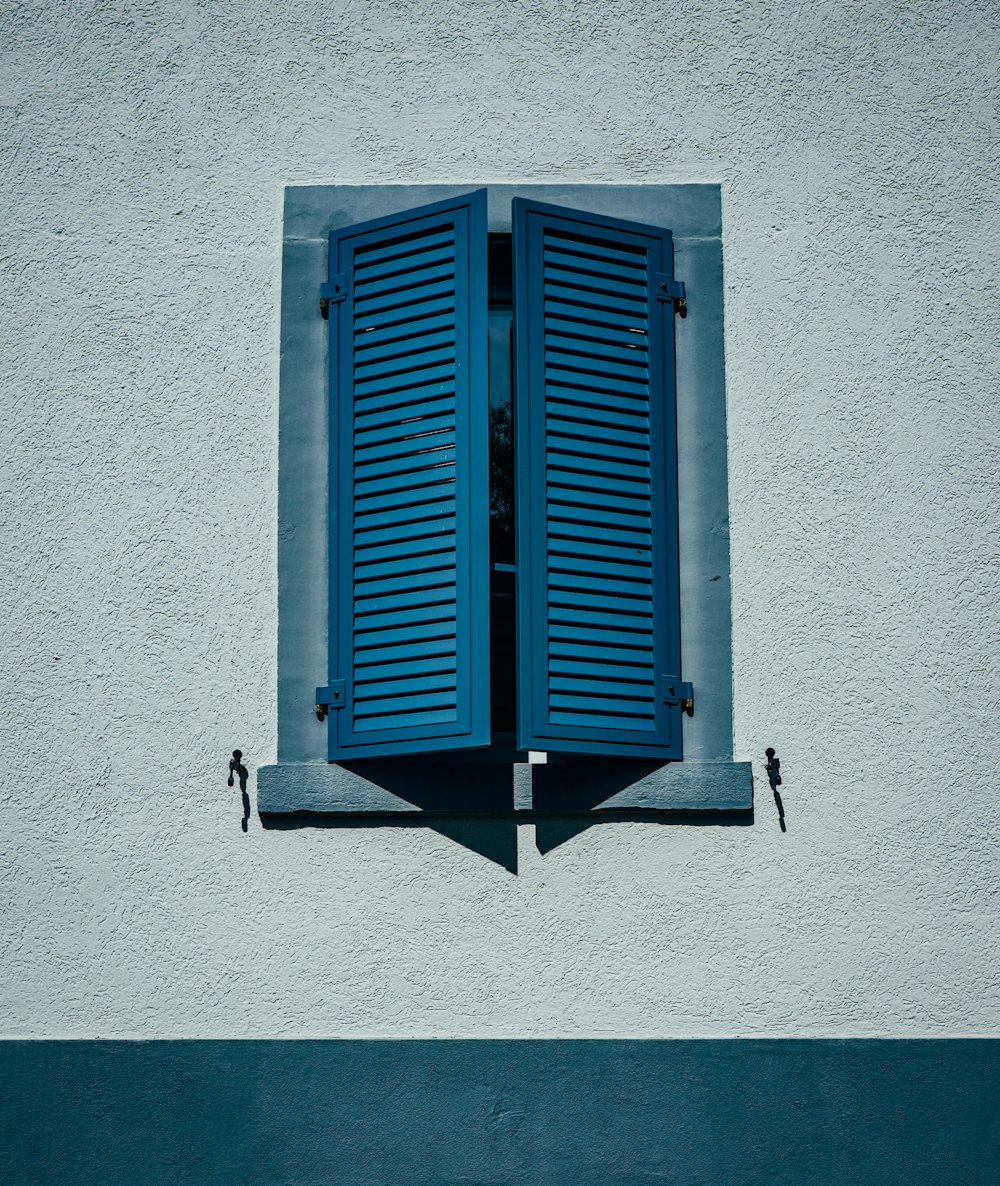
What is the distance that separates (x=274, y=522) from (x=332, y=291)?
813 millimetres

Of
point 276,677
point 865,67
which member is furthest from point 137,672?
point 865,67

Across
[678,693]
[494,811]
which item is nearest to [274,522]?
[494,811]

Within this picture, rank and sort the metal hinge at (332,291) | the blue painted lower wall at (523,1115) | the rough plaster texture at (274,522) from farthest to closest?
the metal hinge at (332,291), the rough plaster texture at (274,522), the blue painted lower wall at (523,1115)

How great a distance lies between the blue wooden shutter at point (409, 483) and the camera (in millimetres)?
4809

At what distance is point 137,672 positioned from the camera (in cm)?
506

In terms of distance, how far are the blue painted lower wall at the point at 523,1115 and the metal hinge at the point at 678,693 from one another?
3.46 ft

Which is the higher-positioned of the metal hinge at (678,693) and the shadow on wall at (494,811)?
the metal hinge at (678,693)

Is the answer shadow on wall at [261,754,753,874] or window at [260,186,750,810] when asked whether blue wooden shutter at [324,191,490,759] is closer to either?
window at [260,186,750,810]

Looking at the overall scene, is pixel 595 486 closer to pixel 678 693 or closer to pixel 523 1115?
pixel 678 693

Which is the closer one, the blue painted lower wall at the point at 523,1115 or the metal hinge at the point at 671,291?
the blue painted lower wall at the point at 523,1115

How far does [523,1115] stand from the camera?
478 cm

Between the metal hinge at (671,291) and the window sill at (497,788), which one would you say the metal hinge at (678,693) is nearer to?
the window sill at (497,788)

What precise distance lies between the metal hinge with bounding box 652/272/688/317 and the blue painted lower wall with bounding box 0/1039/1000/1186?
242cm

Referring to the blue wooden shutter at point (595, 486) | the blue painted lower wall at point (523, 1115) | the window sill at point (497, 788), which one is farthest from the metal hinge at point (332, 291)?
the blue painted lower wall at point (523, 1115)
